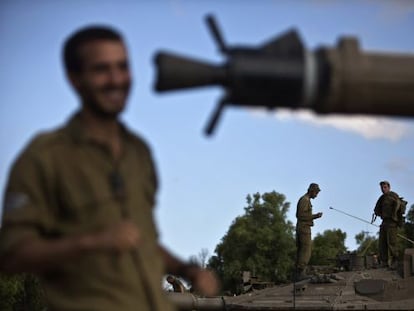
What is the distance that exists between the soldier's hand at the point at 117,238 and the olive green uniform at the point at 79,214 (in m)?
0.10

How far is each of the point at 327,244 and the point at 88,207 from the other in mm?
76440

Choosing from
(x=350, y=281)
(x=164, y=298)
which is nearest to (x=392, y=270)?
(x=350, y=281)

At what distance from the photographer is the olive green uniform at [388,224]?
53.1 feet

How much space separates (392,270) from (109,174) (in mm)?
12744

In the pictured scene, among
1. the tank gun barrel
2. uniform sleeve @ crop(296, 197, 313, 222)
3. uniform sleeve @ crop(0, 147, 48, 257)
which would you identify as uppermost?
uniform sleeve @ crop(296, 197, 313, 222)

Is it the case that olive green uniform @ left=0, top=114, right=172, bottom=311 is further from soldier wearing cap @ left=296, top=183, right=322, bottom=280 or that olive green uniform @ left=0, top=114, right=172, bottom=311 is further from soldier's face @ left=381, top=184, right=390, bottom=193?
soldier's face @ left=381, top=184, right=390, bottom=193

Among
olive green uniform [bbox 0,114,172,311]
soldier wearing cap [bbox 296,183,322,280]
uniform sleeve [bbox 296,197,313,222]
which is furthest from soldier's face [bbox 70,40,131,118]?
uniform sleeve [bbox 296,197,313,222]

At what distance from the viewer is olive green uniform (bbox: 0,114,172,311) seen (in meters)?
2.57

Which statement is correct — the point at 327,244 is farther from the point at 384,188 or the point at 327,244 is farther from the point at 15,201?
the point at 15,201

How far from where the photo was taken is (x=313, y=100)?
260cm

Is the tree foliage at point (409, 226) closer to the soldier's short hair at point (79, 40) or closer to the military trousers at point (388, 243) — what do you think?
the military trousers at point (388, 243)

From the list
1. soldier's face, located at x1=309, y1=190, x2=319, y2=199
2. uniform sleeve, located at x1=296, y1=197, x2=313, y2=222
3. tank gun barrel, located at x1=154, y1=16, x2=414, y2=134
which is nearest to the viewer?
tank gun barrel, located at x1=154, y1=16, x2=414, y2=134

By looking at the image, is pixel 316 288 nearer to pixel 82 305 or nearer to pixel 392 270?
pixel 392 270

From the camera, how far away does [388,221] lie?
649 inches
